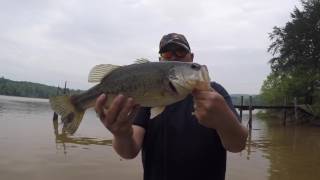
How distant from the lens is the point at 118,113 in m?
2.88

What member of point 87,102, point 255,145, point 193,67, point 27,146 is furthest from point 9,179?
point 255,145

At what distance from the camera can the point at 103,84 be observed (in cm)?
294

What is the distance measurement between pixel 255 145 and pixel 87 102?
20938 millimetres

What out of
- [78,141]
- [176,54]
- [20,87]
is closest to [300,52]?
[78,141]

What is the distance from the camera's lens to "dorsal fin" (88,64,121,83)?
9.86 ft

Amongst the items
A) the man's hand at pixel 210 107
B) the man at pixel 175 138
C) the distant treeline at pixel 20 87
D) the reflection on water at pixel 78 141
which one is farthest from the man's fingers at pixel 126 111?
the distant treeline at pixel 20 87

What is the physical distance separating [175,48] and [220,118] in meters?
1.13

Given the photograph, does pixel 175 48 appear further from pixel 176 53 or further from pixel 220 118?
pixel 220 118

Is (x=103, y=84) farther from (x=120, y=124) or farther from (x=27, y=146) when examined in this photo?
(x=27, y=146)

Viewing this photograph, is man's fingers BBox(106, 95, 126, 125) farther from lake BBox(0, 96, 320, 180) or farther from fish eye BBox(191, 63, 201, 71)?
lake BBox(0, 96, 320, 180)

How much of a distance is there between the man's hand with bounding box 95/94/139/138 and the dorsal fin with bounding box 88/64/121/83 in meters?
0.19

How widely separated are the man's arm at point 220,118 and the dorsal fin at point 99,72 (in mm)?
751

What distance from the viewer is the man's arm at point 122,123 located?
111 inches

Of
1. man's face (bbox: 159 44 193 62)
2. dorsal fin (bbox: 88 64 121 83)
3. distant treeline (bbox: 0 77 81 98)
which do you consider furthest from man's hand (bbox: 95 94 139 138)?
distant treeline (bbox: 0 77 81 98)
